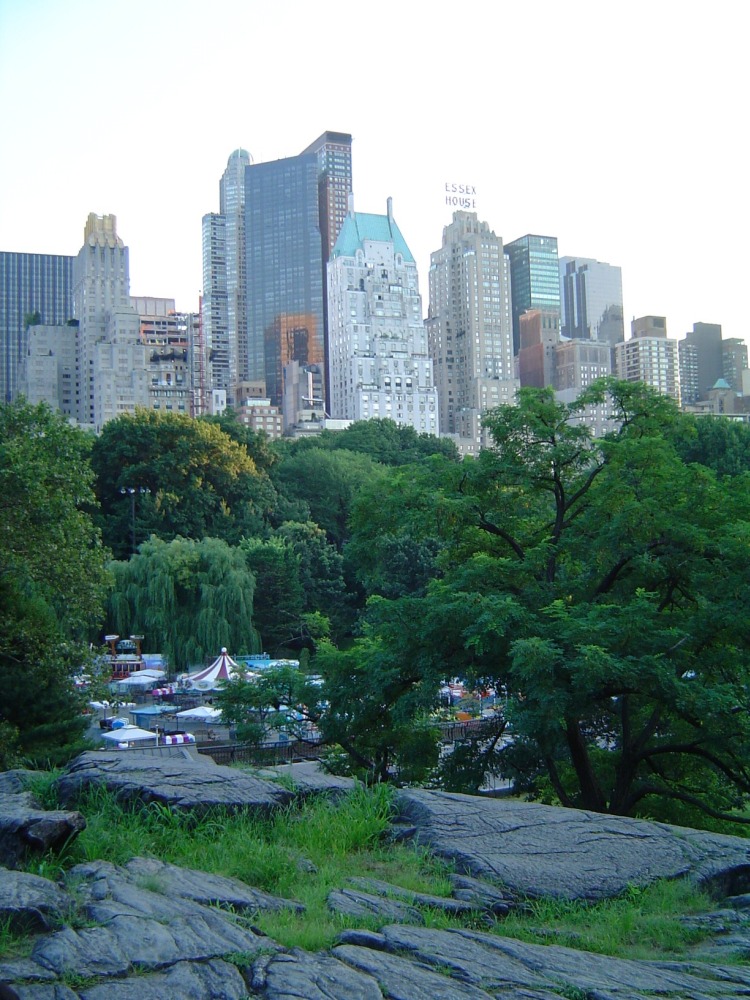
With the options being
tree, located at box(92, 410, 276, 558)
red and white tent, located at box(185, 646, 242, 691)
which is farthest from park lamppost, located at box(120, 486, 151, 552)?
red and white tent, located at box(185, 646, 242, 691)

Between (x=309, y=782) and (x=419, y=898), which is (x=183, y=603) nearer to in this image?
(x=309, y=782)

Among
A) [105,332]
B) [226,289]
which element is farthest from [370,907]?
[226,289]

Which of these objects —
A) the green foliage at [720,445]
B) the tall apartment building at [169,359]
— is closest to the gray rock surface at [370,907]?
the green foliage at [720,445]

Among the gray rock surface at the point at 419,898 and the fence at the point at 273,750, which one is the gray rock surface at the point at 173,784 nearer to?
the gray rock surface at the point at 419,898

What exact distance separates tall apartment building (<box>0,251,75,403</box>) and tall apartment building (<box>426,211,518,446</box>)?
72697 millimetres

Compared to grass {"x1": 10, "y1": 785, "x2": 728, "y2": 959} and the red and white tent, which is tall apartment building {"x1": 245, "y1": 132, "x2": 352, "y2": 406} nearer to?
the red and white tent

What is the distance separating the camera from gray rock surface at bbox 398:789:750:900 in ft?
21.3

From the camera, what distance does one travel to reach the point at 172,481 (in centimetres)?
4672

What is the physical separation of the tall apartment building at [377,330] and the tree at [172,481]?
288ft

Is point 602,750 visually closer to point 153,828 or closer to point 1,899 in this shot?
point 153,828

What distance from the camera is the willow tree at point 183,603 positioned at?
3797 centimetres

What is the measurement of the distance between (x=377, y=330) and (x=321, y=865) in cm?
13925

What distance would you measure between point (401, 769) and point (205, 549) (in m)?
27.5

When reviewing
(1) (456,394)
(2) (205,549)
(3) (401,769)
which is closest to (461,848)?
(3) (401,769)
